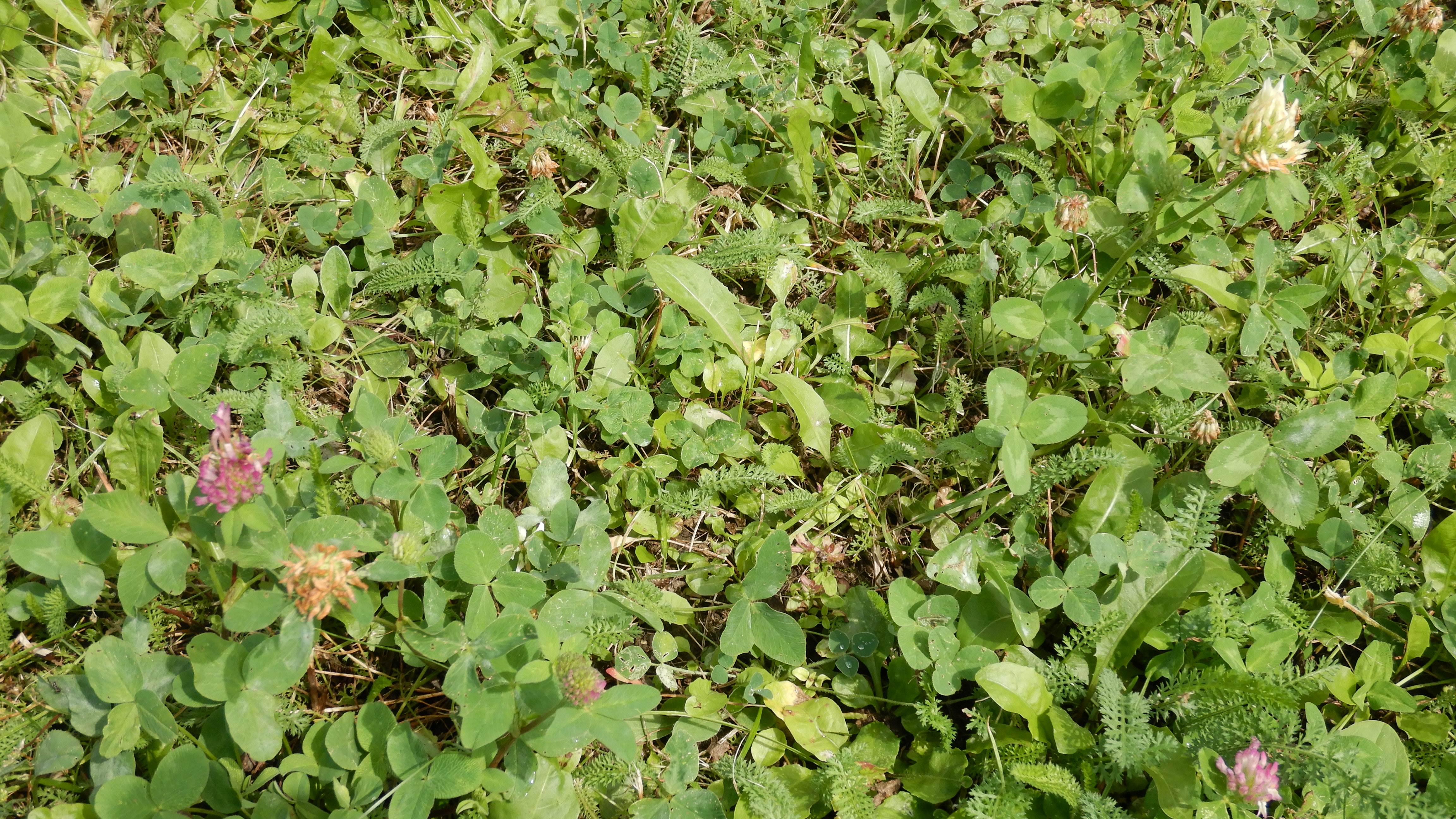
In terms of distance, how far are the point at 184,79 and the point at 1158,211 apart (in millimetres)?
2866

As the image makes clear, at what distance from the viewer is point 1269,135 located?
Result: 2.19m

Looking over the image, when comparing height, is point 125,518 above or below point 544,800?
above

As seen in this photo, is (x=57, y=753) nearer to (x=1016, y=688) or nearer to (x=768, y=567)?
(x=768, y=567)

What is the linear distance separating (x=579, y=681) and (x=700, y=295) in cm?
113

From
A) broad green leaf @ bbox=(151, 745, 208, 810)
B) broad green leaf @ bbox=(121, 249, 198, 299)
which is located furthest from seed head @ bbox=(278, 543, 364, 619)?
broad green leaf @ bbox=(121, 249, 198, 299)

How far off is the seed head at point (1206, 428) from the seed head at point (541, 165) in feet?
6.33

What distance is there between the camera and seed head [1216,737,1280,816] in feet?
6.09

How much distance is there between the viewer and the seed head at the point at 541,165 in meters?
2.78

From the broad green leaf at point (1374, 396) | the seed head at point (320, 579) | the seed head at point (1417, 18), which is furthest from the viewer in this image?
the seed head at point (1417, 18)

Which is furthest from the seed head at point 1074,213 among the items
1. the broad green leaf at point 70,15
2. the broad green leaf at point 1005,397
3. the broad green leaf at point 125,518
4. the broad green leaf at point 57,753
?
the broad green leaf at point 70,15

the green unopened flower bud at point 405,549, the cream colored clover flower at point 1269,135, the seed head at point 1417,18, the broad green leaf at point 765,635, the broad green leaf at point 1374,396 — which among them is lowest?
the broad green leaf at point 765,635

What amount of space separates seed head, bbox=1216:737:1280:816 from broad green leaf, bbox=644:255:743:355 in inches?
58.4

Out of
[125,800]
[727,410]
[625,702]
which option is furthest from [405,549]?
[727,410]

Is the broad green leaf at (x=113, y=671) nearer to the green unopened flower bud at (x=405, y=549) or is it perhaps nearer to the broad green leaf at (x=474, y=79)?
the green unopened flower bud at (x=405, y=549)
